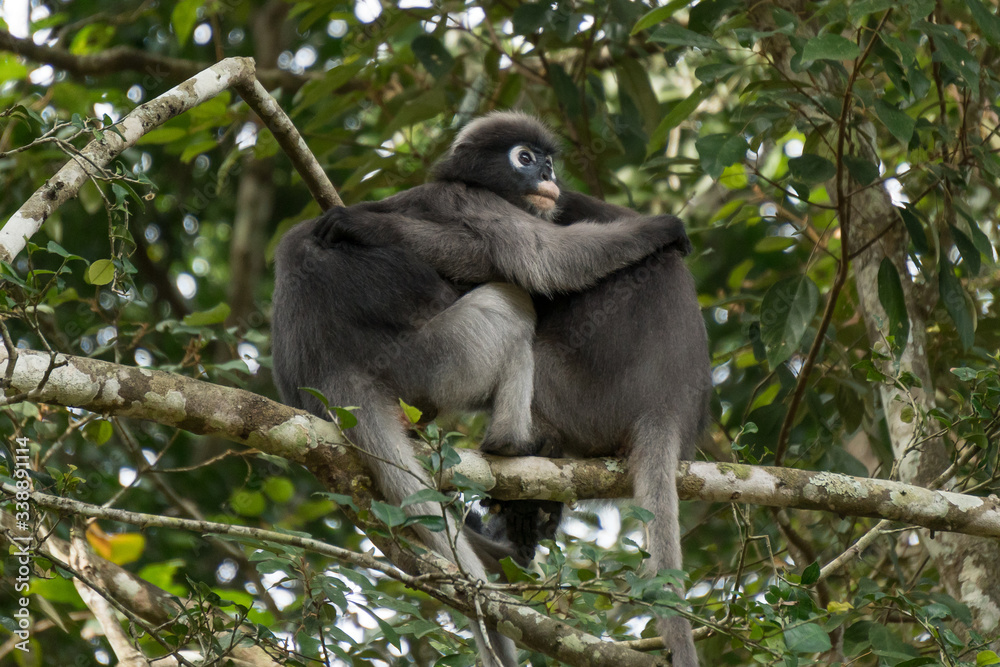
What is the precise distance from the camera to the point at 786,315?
153 inches

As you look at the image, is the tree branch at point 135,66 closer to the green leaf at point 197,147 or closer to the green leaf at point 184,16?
the green leaf at point 184,16

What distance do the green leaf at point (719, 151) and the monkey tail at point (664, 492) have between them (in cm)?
92

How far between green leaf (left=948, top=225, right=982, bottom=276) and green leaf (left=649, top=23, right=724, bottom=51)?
1.23 m

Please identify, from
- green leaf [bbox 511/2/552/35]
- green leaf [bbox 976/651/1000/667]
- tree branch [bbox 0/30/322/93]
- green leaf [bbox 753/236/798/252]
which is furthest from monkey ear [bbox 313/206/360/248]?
tree branch [bbox 0/30/322/93]

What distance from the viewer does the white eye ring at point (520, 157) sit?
13.9ft

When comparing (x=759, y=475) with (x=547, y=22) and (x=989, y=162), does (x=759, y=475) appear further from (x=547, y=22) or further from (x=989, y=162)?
(x=547, y=22)

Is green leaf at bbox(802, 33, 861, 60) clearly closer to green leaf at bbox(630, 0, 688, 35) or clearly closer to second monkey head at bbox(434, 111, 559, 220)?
green leaf at bbox(630, 0, 688, 35)

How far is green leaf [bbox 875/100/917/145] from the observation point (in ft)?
11.1

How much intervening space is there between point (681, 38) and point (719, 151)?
435mm

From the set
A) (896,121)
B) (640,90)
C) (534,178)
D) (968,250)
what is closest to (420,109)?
(534,178)

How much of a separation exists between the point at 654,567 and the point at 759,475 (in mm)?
526

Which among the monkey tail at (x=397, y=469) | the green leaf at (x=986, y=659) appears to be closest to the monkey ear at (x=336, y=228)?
the monkey tail at (x=397, y=469)

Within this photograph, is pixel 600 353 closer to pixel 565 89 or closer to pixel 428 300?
pixel 428 300

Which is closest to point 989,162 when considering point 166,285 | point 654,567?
point 654,567
